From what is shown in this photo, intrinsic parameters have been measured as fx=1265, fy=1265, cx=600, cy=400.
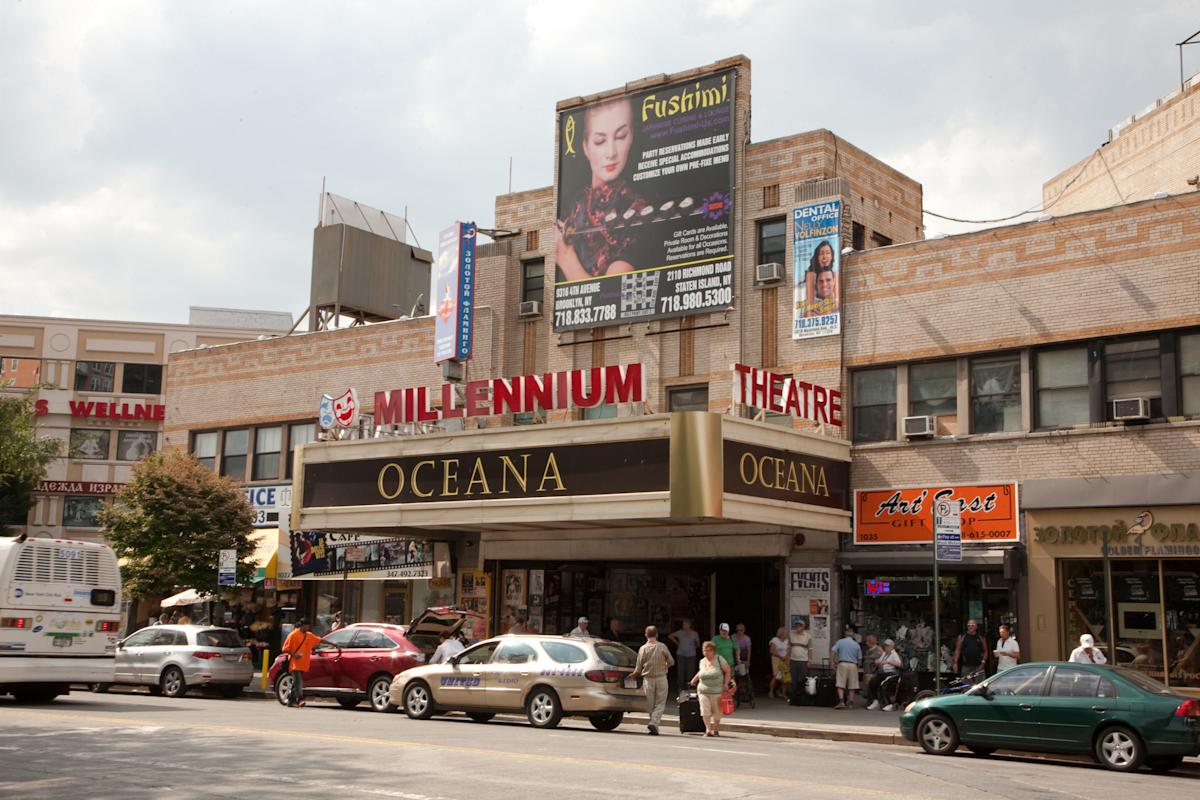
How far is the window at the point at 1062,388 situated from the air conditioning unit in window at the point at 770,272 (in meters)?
5.83

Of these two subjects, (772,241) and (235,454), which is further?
(235,454)

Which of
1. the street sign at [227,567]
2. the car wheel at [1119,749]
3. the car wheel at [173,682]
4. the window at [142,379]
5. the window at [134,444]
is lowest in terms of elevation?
the car wheel at [173,682]

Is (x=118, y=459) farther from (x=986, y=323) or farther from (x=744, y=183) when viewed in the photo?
(x=986, y=323)

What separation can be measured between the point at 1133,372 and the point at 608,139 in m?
13.0

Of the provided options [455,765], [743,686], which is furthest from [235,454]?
[455,765]

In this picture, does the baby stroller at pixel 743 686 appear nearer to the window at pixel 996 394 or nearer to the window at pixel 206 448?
the window at pixel 996 394

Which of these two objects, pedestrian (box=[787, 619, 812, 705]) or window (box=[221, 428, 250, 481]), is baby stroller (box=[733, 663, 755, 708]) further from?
window (box=[221, 428, 250, 481])

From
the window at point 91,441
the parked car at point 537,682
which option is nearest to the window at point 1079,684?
the parked car at point 537,682

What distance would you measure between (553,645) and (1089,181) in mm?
24079

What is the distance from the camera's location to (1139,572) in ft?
75.2

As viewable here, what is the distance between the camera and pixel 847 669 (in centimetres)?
2486

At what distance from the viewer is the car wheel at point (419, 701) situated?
21062 mm

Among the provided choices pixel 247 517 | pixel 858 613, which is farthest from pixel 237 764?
pixel 247 517

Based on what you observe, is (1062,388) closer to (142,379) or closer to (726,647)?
(726,647)
